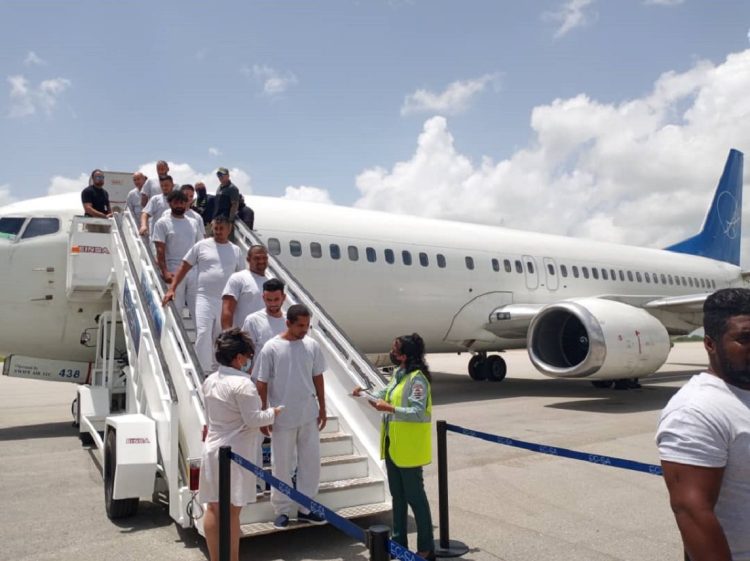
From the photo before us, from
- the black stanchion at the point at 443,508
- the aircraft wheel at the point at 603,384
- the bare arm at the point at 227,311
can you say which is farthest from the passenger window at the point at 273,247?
the aircraft wheel at the point at 603,384

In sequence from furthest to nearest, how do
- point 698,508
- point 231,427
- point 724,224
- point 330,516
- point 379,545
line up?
point 724,224 < point 231,427 < point 330,516 < point 379,545 < point 698,508

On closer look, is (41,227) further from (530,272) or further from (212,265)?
(530,272)

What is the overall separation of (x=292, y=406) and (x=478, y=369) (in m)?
12.8

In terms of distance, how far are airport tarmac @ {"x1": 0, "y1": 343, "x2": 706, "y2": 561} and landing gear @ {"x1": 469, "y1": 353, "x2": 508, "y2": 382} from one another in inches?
265

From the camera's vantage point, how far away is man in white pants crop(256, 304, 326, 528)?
4.11 metres

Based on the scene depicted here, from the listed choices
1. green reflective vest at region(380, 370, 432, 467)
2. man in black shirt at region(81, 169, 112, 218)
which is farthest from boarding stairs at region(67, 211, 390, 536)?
man in black shirt at region(81, 169, 112, 218)

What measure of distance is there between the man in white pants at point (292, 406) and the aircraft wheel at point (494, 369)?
1255 centimetres

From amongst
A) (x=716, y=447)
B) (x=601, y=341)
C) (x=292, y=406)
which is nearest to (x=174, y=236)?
(x=292, y=406)

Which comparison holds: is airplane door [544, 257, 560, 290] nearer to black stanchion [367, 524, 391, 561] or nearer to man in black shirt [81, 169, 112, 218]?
man in black shirt [81, 169, 112, 218]

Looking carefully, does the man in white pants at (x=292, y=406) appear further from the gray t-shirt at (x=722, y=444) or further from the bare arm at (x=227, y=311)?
the gray t-shirt at (x=722, y=444)

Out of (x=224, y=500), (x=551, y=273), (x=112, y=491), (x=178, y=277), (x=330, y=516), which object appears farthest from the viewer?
(x=551, y=273)

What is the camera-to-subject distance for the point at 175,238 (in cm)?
622

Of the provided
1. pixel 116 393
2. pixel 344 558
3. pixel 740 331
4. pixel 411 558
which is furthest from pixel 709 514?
pixel 116 393

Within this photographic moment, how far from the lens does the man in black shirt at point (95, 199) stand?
8039 mm
